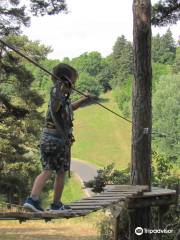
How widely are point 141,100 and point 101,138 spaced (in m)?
62.7

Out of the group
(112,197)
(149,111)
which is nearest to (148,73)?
(149,111)

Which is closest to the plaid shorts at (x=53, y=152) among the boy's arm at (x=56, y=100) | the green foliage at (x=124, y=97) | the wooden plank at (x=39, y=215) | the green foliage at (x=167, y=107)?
the boy's arm at (x=56, y=100)

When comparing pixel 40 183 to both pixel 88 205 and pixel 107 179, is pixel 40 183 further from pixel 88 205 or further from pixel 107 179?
pixel 107 179

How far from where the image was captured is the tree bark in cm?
797

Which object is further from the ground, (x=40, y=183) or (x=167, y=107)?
(x=167, y=107)

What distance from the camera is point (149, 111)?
8102mm

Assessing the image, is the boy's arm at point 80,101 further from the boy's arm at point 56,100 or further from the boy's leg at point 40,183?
the boy's leg at point 40,183

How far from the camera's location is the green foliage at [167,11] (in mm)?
10672

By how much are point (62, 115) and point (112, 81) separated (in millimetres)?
86775

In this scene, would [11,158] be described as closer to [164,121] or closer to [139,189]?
[139,189]

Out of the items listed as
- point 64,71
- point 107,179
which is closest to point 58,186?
point 64,71

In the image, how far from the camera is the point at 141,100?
8086mm

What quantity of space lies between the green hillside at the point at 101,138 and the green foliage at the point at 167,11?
46.4m

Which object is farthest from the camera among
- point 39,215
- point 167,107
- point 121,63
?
point 121,63
